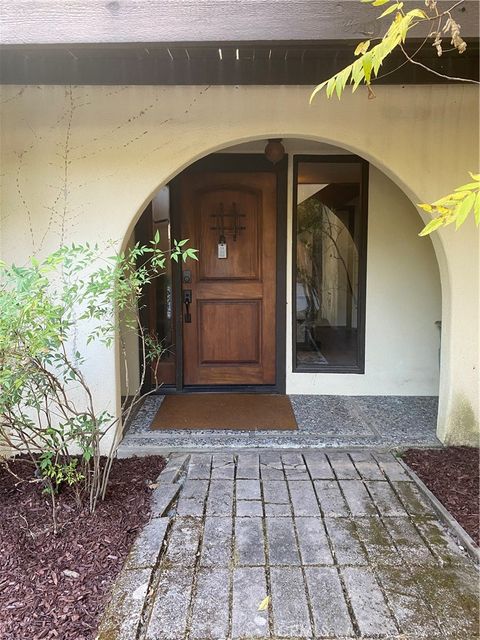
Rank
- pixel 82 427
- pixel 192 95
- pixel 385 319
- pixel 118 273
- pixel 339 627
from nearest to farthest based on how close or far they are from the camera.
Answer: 1. pixel 339 627
2. pixel 118 273
3. pixel 82 427
4. pixel 192 95
5. pixel 385 319

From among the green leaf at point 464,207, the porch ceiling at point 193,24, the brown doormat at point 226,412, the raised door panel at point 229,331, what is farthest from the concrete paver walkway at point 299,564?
the porch ceiling at point 193,24

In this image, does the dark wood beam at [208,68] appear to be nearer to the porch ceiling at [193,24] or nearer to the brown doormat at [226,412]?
the porch ceiling at [193,24]

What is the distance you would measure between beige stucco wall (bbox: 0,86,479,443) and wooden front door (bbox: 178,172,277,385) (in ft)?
3.98

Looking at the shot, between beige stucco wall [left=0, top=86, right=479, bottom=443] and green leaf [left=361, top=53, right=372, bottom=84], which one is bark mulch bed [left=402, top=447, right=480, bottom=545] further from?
green leaf [left=361, top=53, right=372, bottom=84]

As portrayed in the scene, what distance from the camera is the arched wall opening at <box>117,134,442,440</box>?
401 centimetres

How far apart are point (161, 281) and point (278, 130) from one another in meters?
1.89

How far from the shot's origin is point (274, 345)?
4234 millimetres

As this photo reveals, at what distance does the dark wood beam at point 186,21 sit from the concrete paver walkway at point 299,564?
235 cm

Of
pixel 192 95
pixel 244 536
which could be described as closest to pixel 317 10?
pixel 192 95

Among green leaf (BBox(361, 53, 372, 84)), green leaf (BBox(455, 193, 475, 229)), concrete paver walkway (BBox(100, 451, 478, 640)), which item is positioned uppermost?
green leaf (BBox(361, 53, 372, 84))

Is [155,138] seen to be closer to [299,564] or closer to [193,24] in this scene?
[193,24]

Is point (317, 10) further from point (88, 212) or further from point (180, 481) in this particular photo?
point (180, 481)

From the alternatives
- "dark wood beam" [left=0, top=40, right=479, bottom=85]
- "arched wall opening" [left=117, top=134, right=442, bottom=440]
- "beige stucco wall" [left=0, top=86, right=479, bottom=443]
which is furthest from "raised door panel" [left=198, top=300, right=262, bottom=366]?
"dark wood beam" [left=0, top=40, right=479, bottom=85]

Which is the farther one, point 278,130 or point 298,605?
point 278,130
